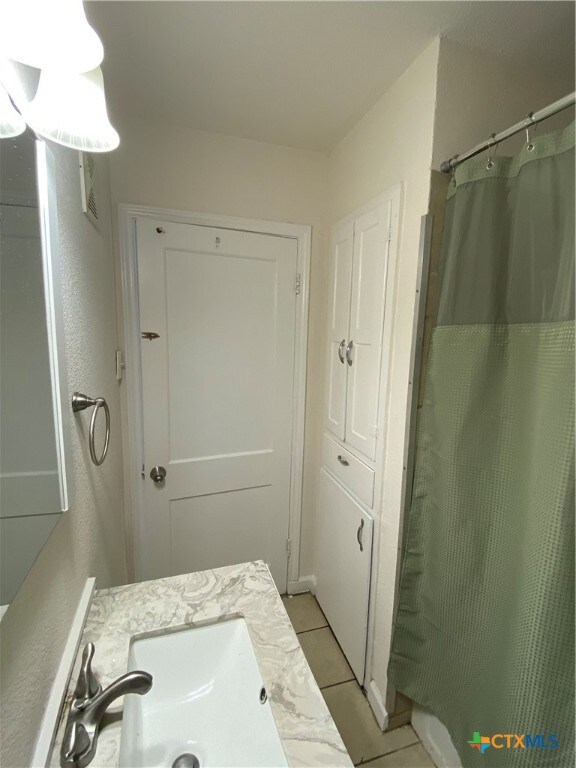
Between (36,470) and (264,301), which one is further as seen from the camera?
(264,301)

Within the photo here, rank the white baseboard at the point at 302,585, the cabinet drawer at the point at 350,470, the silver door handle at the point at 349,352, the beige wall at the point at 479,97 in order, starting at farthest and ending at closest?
the white baseboard at the point at 302,585 < the silver door handle at the point at 349,352 < the cabinet drawer at the point at 350,470 < the beige wall at the point at 479,97

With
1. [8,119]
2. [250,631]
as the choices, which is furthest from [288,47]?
[250,631]

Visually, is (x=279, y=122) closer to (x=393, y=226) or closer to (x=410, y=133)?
(x=410, y=133)

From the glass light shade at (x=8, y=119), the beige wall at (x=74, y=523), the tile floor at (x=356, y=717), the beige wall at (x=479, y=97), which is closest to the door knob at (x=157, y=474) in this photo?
the beige wall at (x=74, y=523)

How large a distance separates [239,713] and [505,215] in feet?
4.62

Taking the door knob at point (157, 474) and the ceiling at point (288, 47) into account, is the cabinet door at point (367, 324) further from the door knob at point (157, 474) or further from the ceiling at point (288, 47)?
the door knob at point (157, 474)

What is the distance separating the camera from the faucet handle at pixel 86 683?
62 centimetres

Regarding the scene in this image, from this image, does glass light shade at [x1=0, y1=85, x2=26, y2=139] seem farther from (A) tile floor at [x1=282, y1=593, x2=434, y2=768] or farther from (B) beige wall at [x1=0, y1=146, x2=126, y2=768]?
(A) tile floor at [x1=282, y1=593, x2=434, y2=768]

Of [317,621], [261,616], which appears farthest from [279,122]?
[317,621]

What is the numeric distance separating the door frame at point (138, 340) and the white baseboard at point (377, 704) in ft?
2.45

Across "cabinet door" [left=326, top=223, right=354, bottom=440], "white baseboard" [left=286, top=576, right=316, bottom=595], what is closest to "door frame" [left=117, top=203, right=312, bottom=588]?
"cabinet door" [left=326, top=223, right=354, bottom=440]

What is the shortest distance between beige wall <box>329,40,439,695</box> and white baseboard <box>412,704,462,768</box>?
162 mm

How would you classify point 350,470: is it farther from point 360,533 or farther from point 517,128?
point 517,128

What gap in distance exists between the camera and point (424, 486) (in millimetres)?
1156
